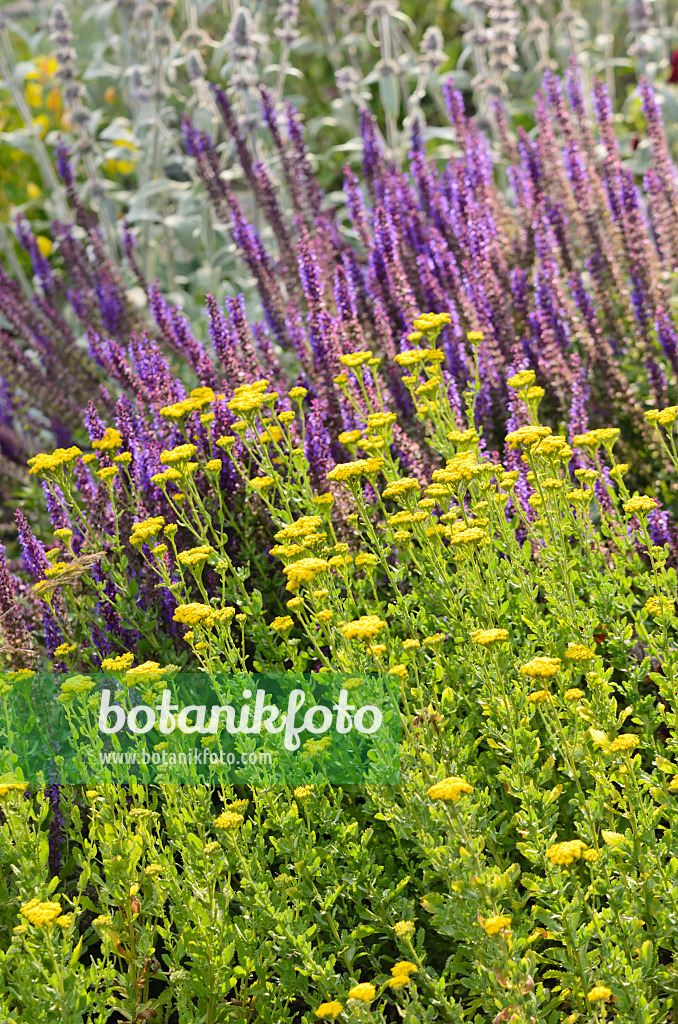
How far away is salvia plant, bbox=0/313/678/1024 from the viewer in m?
1.75

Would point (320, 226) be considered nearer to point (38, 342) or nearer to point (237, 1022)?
point (38, 342)

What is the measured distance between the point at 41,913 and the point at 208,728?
2.39ft

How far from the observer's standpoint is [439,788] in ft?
5.29

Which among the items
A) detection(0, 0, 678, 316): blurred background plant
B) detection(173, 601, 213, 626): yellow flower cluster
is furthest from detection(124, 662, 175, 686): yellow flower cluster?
detection(0, 0, 678, 316): blurred background plant

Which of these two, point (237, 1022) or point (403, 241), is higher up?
point (403, 241)

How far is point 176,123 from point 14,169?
1.63 m

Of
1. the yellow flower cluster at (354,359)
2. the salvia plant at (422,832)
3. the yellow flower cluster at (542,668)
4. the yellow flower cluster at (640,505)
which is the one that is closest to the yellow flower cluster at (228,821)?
the salvia plant at (422,832)

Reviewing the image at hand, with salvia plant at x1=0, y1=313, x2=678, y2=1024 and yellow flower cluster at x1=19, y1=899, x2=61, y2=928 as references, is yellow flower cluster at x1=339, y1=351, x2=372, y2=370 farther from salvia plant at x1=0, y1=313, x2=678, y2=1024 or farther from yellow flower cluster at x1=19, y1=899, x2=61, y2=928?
yellow flower cluster at x1=19, y1=899, x2=61, y2=928

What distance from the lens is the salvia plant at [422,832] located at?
1.75 m

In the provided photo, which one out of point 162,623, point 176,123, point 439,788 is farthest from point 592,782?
point 176,123

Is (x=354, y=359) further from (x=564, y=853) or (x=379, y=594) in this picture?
(x=564, y=853)

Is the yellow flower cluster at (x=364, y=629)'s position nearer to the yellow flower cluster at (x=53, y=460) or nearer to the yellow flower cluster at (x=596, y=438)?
the yellow flower cluster at (x=596, y=438)

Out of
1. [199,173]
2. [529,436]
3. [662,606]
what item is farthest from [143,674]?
[199,173]

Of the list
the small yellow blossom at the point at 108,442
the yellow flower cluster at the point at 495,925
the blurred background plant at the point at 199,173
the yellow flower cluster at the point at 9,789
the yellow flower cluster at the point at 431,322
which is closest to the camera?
the yellow flower cluster at the point at 495,925
